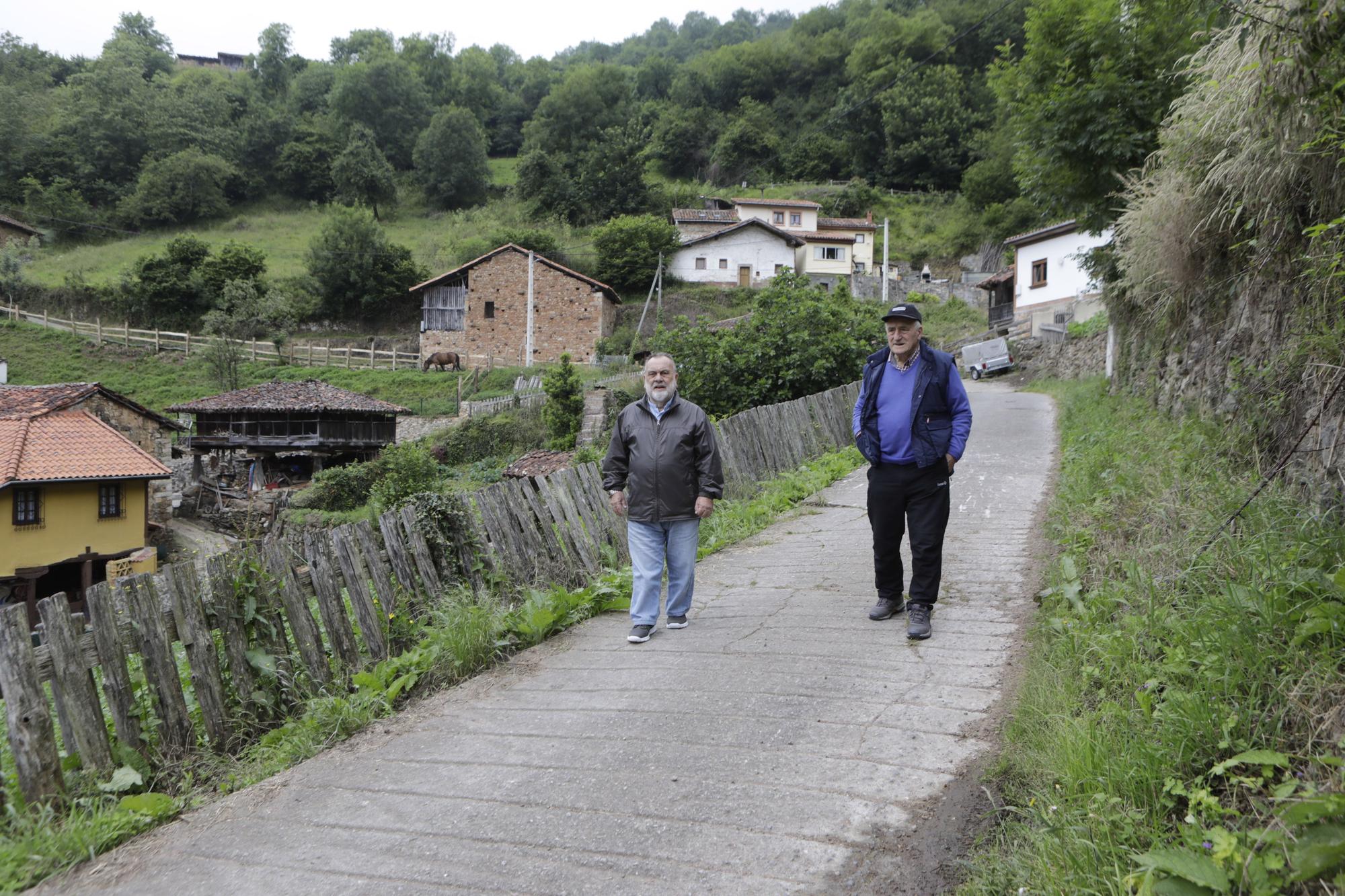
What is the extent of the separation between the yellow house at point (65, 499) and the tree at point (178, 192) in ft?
169

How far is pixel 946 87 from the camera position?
72750 millimetres

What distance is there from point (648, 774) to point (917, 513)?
7.80 ft

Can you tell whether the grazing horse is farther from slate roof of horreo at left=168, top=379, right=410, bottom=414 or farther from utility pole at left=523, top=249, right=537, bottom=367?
slate roof of horreo at left=168, top=379, right=410, bottom=414

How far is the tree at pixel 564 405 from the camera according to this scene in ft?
110

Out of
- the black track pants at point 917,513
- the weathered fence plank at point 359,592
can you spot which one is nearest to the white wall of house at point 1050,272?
the black track pants at point 917,513

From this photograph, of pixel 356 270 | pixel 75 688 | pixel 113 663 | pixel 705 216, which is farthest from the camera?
pixel 705 216

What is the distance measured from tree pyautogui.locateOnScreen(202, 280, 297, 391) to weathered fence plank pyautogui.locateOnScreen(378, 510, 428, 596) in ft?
146

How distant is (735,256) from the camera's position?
5706 centimetres

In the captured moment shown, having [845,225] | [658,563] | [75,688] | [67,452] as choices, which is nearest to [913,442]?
[658,563]

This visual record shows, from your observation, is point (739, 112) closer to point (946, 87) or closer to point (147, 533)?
point (946, 87)

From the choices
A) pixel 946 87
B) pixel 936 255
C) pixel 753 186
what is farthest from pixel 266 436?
pixel 946 87

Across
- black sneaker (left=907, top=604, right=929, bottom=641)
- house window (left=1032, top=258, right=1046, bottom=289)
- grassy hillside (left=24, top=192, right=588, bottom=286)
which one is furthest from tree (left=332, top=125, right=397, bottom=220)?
black sneaker (left=907, top=604, right=929, bottom=641)

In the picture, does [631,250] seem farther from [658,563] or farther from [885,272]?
[658,563]

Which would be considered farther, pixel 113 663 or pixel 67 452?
pixel 67 452
